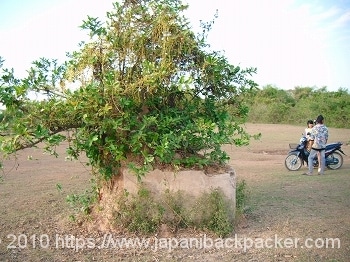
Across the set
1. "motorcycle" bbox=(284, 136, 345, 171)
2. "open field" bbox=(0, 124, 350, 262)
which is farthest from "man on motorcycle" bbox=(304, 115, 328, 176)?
"motorcycle" bbox=(284, 136, 345, 171)

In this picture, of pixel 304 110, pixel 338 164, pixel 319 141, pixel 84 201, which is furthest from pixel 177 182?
pixel 304 110

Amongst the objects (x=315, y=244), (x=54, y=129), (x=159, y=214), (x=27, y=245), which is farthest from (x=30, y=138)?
(x=315, y=244)

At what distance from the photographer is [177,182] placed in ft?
17.6

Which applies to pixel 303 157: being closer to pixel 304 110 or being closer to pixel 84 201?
pixel 84 201

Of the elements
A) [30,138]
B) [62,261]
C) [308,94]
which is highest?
[308,94]

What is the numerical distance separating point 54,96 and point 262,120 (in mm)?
29679

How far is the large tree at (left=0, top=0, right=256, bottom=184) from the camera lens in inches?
186

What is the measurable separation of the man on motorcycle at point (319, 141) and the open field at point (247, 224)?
366 millimetres

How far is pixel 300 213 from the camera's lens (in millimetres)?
6219

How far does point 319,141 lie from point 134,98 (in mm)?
6431

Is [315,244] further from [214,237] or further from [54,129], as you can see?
[54,129]

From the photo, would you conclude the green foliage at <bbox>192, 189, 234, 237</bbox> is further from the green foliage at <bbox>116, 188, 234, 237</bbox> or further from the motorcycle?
the motorcycle

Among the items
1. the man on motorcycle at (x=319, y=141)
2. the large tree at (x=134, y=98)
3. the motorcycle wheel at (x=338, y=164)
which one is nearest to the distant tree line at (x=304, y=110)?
the motorcycle wheel at (x=338, y=164)

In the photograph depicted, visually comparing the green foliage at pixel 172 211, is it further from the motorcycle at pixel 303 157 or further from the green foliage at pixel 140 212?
the motorcycle at pixel 303 157
